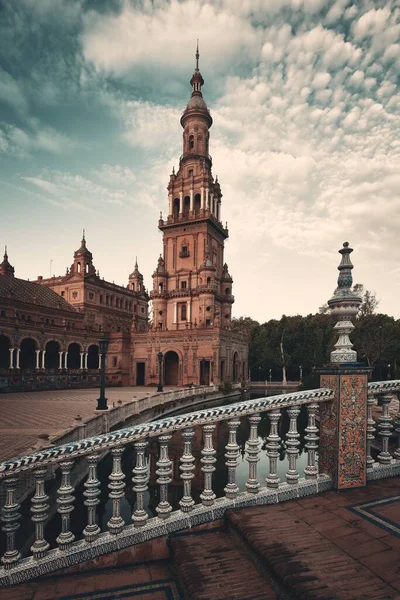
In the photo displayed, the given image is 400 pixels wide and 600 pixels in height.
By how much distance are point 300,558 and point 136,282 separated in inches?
2461

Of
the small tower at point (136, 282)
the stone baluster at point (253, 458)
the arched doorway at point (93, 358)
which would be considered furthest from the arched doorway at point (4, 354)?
the stone baluster at point (253, 458)

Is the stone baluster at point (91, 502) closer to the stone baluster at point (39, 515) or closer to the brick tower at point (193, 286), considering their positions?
the stone baluster at point (39, 515)

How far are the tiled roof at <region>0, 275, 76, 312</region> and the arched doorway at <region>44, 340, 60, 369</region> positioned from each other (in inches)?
221

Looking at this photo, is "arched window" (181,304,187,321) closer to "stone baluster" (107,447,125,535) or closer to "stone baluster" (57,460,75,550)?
"stone baluster" (107,447,125,535)

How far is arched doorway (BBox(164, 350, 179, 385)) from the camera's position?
4228 cm

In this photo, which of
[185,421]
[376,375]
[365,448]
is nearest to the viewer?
[185,421]

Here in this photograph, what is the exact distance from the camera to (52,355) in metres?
40.8

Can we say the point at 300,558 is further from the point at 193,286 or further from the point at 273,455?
the point at 193,286

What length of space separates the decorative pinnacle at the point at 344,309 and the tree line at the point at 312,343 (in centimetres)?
3860

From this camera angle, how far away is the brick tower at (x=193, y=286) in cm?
3928

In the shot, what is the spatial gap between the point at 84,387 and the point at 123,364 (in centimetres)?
822

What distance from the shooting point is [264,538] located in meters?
3.26

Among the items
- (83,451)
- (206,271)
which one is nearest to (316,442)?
(83,451)

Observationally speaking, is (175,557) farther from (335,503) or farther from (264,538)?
(335,503)
